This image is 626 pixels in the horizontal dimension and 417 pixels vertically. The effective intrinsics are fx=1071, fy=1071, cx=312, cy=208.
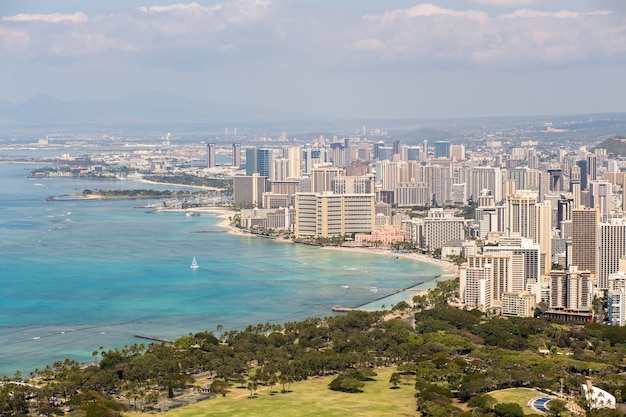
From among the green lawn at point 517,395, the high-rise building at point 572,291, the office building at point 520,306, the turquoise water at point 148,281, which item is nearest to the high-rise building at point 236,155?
the turquoise water at point 148,281

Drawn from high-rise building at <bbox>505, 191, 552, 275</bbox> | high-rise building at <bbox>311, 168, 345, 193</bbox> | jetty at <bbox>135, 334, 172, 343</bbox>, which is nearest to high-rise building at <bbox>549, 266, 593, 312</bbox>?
high-rise building at <bbox>505, 191, 552, 275</bbox>

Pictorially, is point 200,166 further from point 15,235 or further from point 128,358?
point 128,358

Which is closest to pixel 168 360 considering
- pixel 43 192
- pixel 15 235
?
pixel 15 235

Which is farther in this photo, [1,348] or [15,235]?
[15,235]

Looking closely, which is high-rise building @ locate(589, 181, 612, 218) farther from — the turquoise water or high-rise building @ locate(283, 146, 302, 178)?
high-rise building @ locate(283, 146, 302, 178)

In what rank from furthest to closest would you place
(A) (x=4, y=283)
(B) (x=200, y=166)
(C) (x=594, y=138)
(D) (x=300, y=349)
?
(C) (x=594, y=138) < (B) (x=200, y=166) < (A) (x=4, y=283) < (D) (x=300, y=349)

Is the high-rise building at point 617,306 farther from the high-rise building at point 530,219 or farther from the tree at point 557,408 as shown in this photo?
the tree at point 557,408
